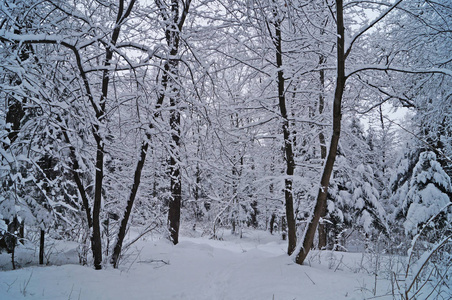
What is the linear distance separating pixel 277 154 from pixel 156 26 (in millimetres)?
4884

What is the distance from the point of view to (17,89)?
2270 mm

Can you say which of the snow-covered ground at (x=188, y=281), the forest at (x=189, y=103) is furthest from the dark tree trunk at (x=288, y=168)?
the snow-covered ground at (x=188, y=281)

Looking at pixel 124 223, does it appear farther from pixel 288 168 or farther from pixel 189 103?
pixel 288 168

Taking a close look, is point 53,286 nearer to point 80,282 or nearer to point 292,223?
point 80,282

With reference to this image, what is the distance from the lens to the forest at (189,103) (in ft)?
10.7

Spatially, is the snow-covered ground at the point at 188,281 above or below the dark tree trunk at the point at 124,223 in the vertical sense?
below

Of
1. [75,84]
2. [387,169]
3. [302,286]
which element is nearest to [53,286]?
[75,84]

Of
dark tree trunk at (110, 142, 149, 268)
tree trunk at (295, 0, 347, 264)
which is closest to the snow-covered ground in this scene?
dark tree trunk at (110, 142, 149, 268)

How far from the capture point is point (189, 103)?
14.5ft

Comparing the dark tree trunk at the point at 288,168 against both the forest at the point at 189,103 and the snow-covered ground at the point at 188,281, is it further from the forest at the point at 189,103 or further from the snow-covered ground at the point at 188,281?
the snow-covered ground at the point at 188,281

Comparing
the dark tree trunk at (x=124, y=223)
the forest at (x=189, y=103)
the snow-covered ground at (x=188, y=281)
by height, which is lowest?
the snow-covered ground at (x=188, y=281)

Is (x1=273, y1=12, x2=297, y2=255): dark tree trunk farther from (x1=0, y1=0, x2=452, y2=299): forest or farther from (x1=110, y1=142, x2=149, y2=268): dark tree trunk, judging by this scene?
(x1=110, y1=142, x2=149, y2=268): dark tree trunk

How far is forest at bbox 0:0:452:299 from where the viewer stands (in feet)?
10.7

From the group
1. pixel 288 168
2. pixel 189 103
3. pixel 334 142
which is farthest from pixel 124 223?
pixel 334 142
